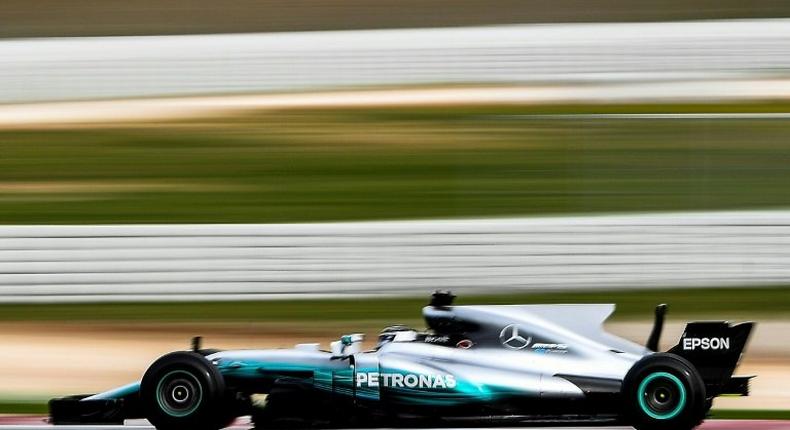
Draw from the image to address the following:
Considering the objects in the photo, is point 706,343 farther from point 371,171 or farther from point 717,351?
point 371,171

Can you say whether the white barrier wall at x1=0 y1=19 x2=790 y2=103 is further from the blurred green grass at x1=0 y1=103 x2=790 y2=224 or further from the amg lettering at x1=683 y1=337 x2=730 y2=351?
the amg lettering at x1=683 y1=337 x2=730 y2=351

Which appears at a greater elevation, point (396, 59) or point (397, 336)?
point (396, 59)

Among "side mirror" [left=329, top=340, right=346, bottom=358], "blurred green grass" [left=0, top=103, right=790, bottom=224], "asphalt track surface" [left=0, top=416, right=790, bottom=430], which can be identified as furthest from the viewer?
"blurred green grass" [left=0, top=103, right=790, bottom=224]

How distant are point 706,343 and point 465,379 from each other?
109 cm

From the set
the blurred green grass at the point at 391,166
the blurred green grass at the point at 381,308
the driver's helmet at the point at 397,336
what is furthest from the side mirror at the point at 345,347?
the blurred green grass at the point at 391,166

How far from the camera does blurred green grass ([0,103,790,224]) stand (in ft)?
37.4

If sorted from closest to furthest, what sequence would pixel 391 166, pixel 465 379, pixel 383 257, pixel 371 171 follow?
pixel 465 379, pixel 383 257, pixel 371 171, pixel 391 166

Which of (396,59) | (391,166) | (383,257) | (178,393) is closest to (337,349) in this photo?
(178,393)

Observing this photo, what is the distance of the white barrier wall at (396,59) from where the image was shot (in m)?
15.3

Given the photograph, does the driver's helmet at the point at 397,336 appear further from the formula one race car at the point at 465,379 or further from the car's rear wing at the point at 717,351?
the car's rear wing at the point at 717,351

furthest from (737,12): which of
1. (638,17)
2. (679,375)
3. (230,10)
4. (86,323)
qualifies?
(679,375)

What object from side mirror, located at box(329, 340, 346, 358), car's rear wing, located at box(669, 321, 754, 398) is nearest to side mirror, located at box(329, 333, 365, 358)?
side mirror, located at box(329, 340, 346, 358)

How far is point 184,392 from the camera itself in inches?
206

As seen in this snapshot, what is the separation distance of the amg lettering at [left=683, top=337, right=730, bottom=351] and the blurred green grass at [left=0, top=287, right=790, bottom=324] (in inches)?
156
